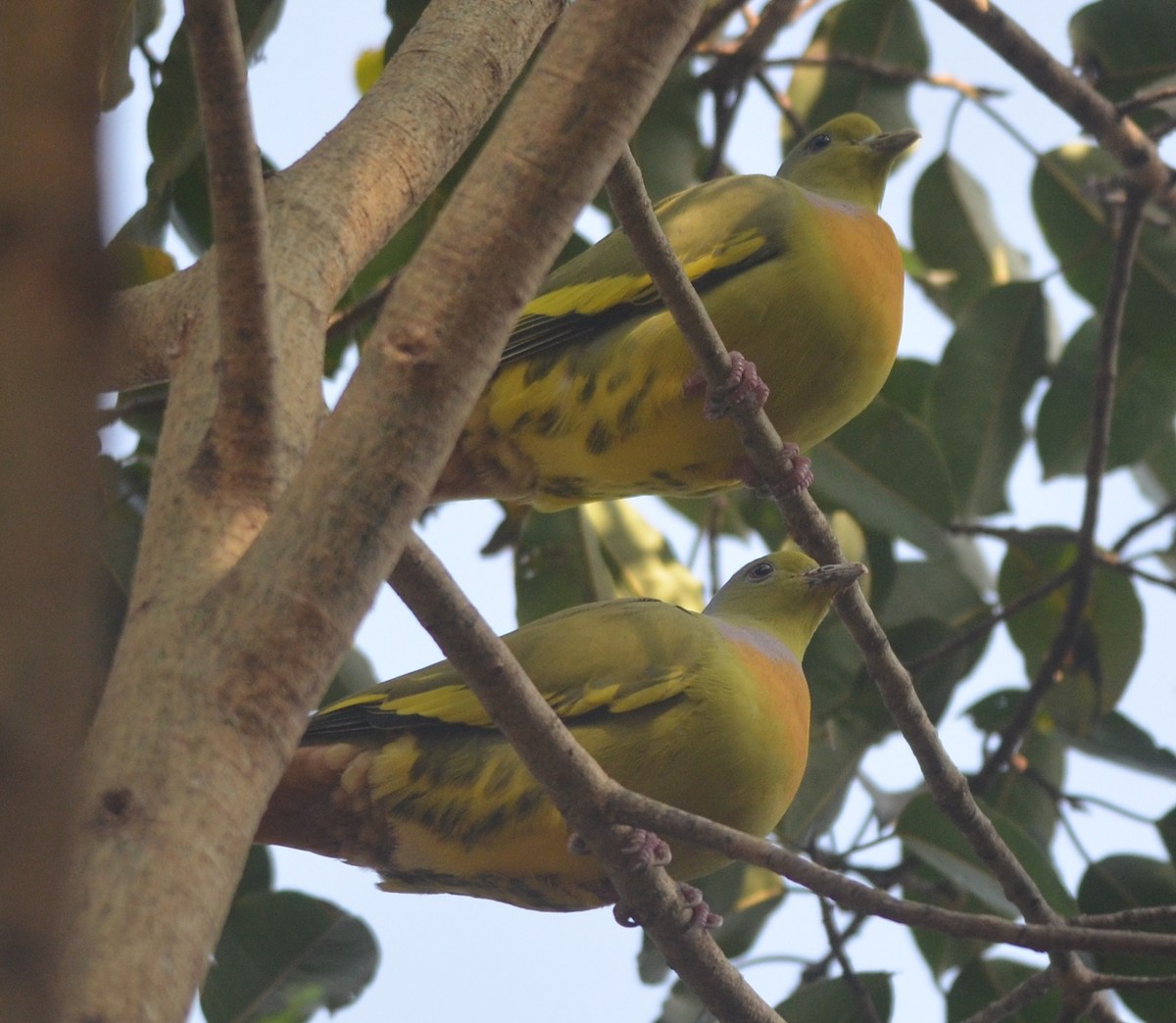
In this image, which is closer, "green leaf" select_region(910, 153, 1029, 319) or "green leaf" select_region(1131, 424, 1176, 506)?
"green leaf" select_region(910, 153, 1029, 319)

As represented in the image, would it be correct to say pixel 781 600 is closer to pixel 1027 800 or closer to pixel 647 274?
pixel 647 274

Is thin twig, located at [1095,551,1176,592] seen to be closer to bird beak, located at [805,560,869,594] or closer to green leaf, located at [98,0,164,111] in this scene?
bird beak, located at [805,560,869,594]

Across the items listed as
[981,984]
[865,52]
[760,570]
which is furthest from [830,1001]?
[865,52]

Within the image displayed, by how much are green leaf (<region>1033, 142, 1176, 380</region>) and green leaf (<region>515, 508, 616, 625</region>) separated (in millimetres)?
1581

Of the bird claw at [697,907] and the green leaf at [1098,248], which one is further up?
the green leaf at [1098,248]

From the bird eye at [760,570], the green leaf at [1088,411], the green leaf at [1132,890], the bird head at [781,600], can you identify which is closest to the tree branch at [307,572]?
the bird head at [781,600]

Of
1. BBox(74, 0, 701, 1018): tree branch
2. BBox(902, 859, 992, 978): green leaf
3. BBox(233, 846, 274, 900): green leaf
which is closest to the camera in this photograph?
BBox(74, 0, 701, 1018): tree branch

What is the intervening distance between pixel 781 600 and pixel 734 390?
0.92 m

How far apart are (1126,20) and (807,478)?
2.03 m

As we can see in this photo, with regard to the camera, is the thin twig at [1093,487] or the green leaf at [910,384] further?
the green leaf at [910,384]

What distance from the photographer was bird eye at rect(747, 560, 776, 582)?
3.45 meters

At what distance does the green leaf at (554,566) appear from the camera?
3.85 metres

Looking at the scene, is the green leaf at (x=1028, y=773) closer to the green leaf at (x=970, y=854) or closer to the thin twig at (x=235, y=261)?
the green leaf at (x=970, y=854)

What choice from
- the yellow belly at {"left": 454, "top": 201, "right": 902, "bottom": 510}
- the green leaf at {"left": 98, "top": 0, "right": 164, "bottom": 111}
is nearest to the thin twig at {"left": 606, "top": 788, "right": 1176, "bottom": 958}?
the yellow belly at {"left": 454, "top": 201, "right": 902, "bottom": 510}
